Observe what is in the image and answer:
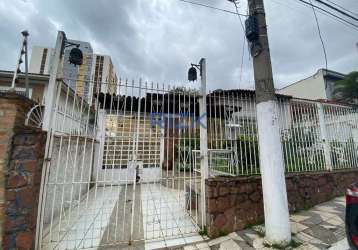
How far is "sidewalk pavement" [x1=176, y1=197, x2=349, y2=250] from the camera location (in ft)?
7.62

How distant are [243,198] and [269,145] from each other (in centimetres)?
120

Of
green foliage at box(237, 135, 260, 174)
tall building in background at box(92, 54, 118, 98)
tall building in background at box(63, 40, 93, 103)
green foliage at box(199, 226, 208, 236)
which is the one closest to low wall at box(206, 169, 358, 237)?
green foliage at box(199, 226, 208, 236)

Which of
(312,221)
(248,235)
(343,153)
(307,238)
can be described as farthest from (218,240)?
(343,153)

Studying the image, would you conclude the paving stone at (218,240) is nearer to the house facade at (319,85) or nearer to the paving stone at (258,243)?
the paving stone at (258,243)

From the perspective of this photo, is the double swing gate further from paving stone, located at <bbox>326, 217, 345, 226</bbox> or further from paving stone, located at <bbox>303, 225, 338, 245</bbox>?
paving stone, located at <bbox>326, 217, 345, 226</bbox>

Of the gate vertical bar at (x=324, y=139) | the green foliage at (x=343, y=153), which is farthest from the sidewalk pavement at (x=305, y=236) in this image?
the green foliage at (x=343, y=153)

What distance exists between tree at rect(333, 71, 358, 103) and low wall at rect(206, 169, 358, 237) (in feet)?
42.3

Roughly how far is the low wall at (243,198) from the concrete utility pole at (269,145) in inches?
21.7

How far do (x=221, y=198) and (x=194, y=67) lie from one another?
8.06 feet

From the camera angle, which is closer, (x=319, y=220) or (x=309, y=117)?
(x=319, y=220)

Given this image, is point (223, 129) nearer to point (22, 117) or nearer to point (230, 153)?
point (230, 153)

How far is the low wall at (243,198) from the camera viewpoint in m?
2.71

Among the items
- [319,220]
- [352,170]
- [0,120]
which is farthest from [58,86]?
[352,170]

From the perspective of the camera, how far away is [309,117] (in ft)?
13.8
